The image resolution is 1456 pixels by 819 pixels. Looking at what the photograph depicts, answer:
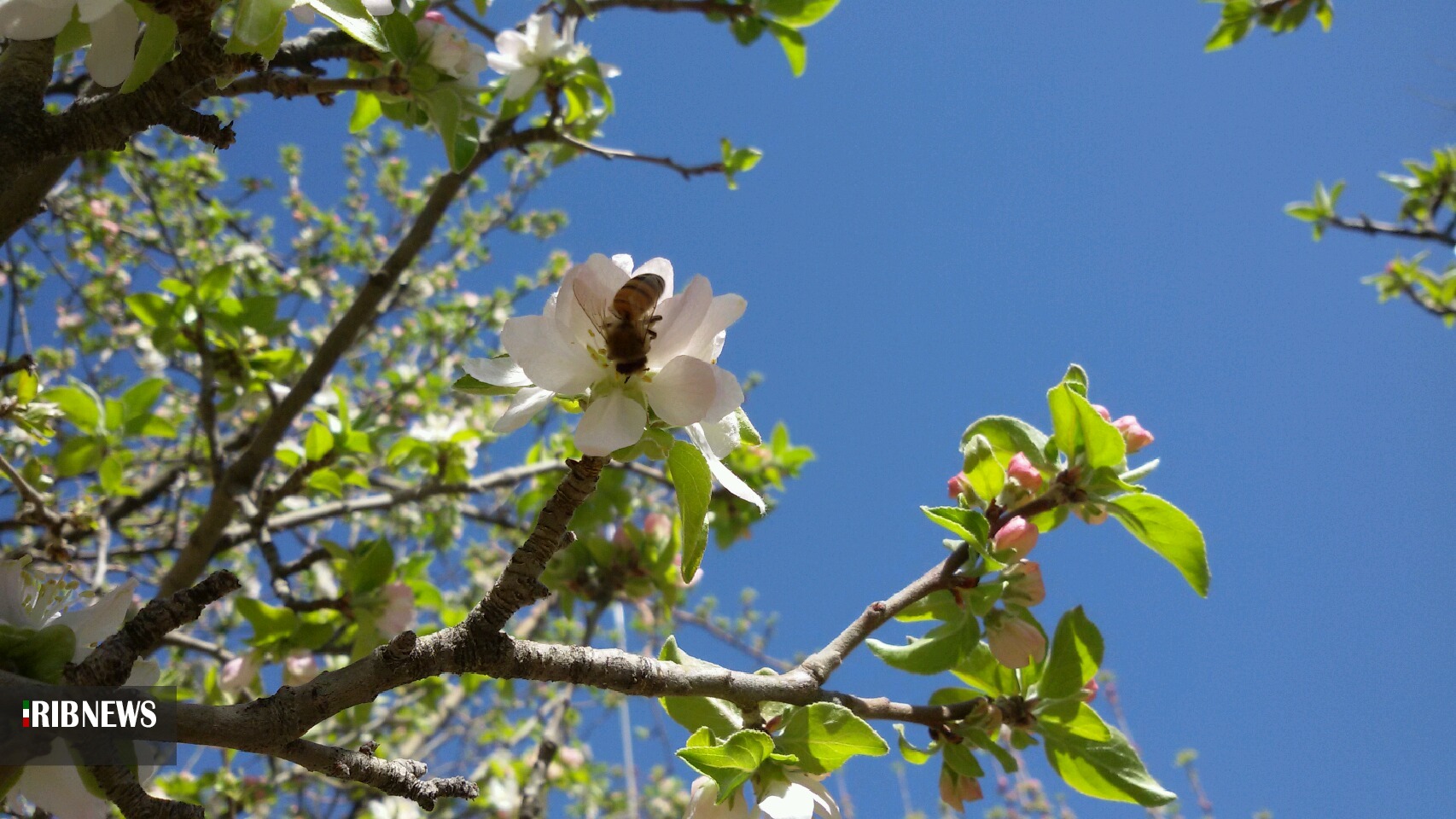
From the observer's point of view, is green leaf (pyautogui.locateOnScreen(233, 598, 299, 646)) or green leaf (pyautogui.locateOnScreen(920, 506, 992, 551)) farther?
green leaf (pyautogui.locateOnScreen(233, 598, 299, 646))

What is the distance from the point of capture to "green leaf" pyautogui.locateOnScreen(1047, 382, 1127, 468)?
109cm

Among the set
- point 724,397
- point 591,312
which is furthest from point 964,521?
point 591,312

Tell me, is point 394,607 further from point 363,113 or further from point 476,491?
point 363,113

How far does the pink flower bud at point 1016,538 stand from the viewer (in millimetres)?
1133

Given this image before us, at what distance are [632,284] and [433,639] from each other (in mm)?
392

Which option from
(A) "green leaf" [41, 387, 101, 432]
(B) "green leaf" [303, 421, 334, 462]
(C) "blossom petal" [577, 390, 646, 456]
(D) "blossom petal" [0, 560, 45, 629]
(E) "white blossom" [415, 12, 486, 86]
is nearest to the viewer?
(C) "blossom petal" [577, 390, 646, 456]

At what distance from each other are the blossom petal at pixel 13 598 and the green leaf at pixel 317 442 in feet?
3.35

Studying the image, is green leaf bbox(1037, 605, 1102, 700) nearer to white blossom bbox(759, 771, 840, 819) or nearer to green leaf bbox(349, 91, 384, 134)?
white blossom bbox(759, 771, 840, 819)

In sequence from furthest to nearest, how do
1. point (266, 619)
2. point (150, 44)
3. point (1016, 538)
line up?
point (266, 619) → point (1016, 538) → point (150, 44)

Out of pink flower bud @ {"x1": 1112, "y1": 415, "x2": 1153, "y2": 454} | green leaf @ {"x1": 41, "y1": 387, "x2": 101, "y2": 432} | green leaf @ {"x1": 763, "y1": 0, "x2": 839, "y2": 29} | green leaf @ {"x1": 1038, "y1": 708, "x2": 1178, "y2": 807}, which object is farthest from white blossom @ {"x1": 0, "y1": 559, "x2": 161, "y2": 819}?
green leaf @ {"x1": 763, "y1": 0, "x2": 839, "y2": 29}

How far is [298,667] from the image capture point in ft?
5.69

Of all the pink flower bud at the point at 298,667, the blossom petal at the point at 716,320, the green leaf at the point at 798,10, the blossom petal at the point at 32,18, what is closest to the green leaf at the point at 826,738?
the blossom petal at the point at 716,320

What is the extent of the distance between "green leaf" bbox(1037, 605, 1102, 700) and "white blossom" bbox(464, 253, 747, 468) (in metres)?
0.67

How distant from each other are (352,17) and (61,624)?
26.9 inches
